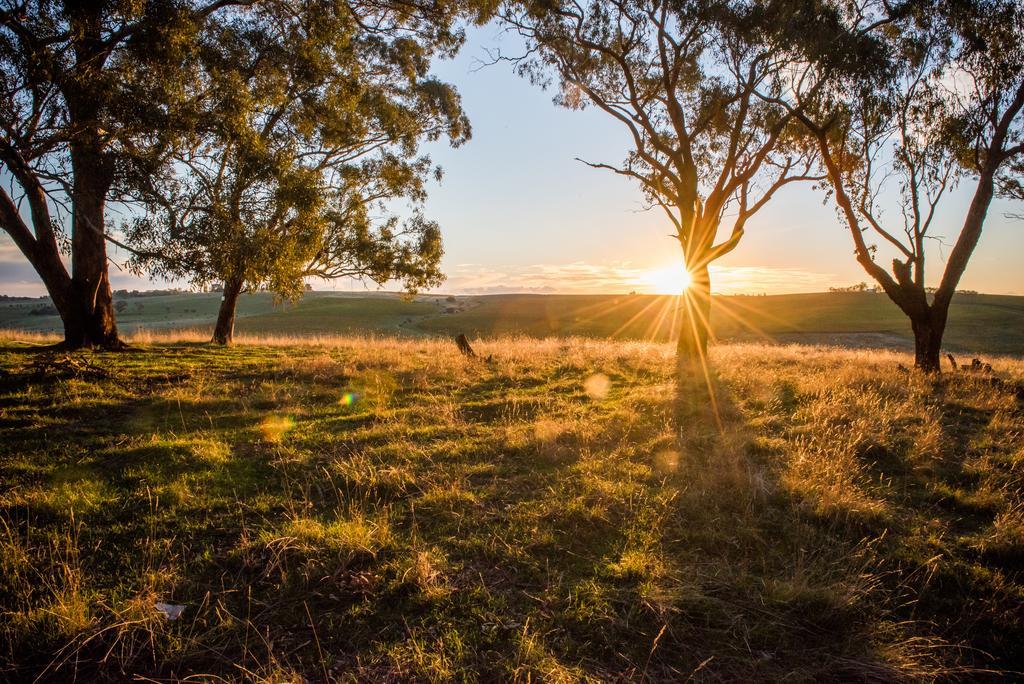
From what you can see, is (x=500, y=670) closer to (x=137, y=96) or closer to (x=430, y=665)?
(x=430, y=665)

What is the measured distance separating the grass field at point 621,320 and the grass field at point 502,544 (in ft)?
88.4

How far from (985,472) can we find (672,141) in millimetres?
17102

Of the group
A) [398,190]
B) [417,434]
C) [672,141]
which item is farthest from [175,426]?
[672,141]

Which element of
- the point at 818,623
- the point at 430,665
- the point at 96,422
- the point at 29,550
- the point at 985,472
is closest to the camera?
the point at 430,665

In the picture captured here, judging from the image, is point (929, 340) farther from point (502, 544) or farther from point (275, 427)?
point (275, 427)

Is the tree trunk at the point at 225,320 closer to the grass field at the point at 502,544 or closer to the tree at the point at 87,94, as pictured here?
the tree at the point at 87,94

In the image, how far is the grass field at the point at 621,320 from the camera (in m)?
42.1

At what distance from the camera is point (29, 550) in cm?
366

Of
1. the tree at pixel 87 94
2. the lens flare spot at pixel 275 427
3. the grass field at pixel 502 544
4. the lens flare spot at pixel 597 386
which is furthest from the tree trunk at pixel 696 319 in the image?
the tree at pixel 87 94

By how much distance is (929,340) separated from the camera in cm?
1380

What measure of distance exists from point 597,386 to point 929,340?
1040 centimetres

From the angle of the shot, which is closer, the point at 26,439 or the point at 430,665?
the point at 430,665

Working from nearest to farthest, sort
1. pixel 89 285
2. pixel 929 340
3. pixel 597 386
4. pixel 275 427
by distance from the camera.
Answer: pixel 275 427, pixel 597 386, pixel 89 285, pixel 929 340

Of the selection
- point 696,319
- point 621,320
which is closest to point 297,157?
point 696,319
